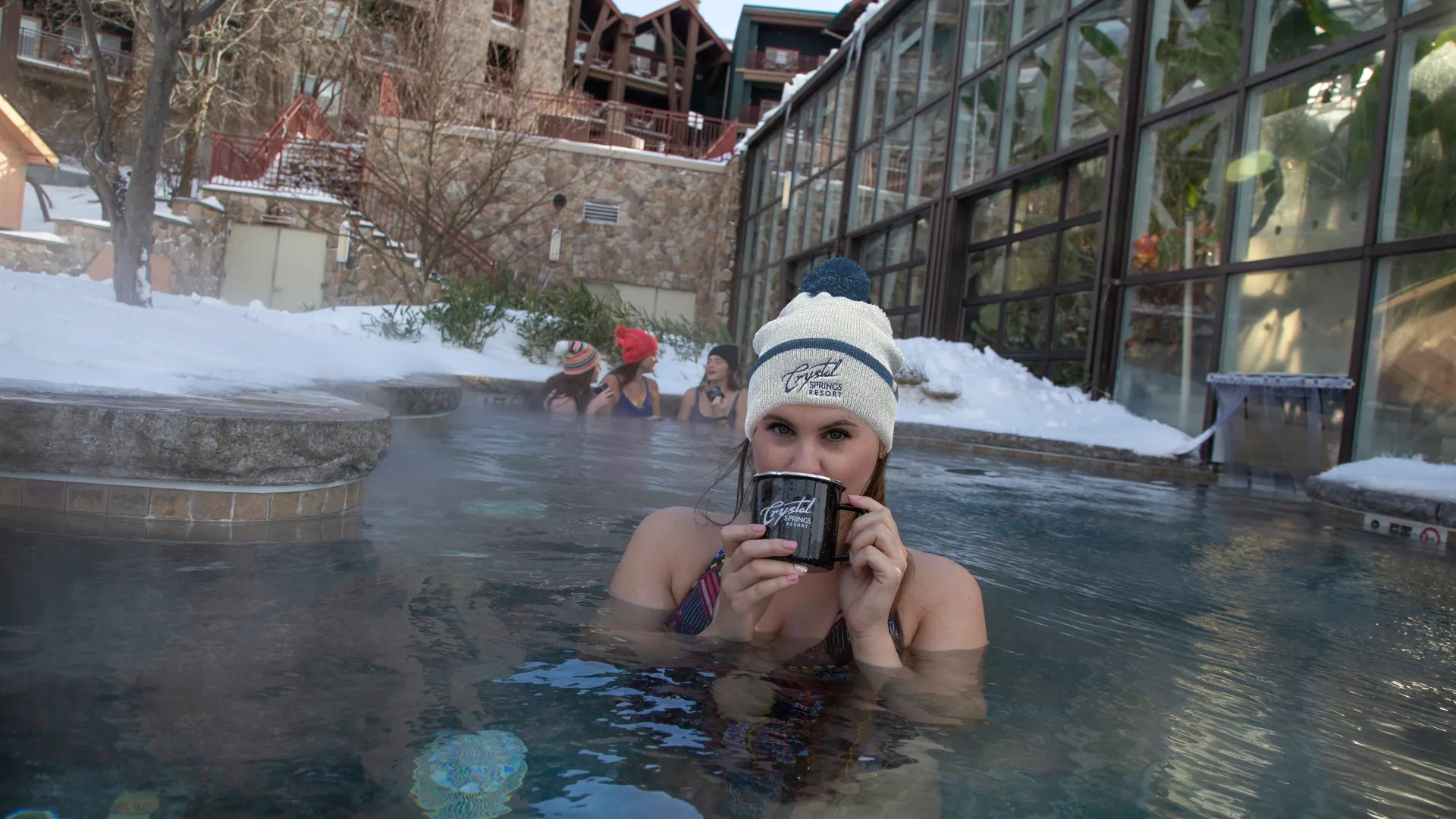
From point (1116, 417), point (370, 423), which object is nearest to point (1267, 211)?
point (1116, 417)

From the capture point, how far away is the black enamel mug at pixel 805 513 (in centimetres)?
140

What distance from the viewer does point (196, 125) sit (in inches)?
704

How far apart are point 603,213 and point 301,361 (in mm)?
16784

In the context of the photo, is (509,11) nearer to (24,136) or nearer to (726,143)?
(726,143)

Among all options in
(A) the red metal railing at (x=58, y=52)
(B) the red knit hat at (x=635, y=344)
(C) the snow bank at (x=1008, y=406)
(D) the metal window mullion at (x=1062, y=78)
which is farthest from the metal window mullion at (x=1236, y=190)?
(A) the red metal railing at (x=58, y=52)

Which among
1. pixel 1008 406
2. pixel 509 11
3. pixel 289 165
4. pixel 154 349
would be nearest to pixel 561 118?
pixel 289 165

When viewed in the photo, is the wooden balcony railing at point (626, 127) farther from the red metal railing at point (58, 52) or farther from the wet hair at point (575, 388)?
the wet hair at point (575, 388)

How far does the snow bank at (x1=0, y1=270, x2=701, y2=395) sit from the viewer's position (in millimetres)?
3213

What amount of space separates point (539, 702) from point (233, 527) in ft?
4.77

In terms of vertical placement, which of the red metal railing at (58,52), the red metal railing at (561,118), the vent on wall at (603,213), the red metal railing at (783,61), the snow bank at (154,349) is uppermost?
the red metal railing at (783,61)

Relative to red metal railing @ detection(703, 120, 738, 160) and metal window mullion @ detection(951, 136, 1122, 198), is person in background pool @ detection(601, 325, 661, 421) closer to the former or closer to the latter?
metal window mullion @ detection(951, 136, 1122, 198)

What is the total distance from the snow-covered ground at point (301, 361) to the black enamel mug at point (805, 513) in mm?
2394

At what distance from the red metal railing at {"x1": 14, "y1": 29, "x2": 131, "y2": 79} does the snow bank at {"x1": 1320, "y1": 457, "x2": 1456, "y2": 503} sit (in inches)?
1045

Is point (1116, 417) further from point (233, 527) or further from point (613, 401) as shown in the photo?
point (233, 527)
